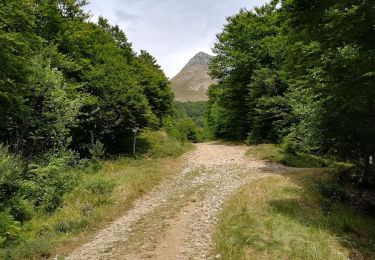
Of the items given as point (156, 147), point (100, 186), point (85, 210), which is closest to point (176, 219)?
point (85, 210)

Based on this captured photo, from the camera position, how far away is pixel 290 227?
439 inches

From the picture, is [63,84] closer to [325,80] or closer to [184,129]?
[325,80]

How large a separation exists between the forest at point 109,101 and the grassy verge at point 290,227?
316 cm

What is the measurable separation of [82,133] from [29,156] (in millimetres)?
9464

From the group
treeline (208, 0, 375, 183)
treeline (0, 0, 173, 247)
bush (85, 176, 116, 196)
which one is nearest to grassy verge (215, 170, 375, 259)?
treeline (208, 0, 375, 183)

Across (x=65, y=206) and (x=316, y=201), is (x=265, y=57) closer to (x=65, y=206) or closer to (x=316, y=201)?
(x=316, y=201)

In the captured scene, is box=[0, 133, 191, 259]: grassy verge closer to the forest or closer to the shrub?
A: the forest

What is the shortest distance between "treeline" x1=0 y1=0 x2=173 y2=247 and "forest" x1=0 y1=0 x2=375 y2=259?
7cm

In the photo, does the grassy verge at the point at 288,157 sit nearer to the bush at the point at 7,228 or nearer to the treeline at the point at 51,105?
the treeline at the point at 51,105

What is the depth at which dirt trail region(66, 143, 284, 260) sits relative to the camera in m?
10.6

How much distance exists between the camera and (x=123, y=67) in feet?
92.9

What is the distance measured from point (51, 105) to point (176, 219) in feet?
29.3

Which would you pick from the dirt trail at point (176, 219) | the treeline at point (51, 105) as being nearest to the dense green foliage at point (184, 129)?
the treeline at point (51, 105)

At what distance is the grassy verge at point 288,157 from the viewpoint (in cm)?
2459
